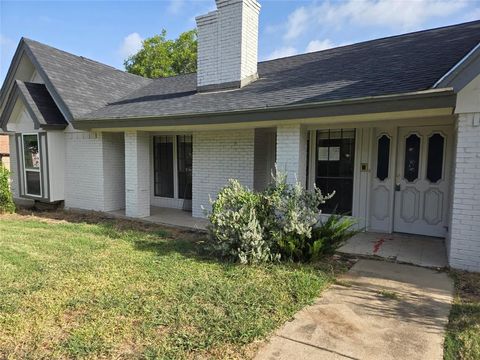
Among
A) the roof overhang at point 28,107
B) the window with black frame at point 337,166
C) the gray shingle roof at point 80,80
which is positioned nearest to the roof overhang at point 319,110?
the window with black frame at point 337,166

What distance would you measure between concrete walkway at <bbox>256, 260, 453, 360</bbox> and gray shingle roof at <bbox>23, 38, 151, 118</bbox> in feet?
27.4

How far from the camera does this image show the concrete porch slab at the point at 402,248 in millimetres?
5433

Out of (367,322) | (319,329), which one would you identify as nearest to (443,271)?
(367,322)

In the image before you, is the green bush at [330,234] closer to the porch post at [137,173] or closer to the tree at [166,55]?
the porch post at [137,173]

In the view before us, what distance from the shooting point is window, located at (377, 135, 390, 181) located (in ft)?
23.5

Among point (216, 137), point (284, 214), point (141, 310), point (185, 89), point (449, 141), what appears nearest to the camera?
point (141, 310)

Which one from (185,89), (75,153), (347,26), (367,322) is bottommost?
(367,322)

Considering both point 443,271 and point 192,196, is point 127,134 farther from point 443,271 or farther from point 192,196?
point 443,271

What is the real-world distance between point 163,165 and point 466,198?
8.14 metres

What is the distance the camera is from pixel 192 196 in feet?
30.7

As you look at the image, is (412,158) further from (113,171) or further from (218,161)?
(113,171)

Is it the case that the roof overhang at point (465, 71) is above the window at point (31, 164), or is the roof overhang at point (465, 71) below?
above

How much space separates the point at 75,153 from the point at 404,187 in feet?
29.6

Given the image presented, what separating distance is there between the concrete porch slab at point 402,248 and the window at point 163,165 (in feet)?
19.8
